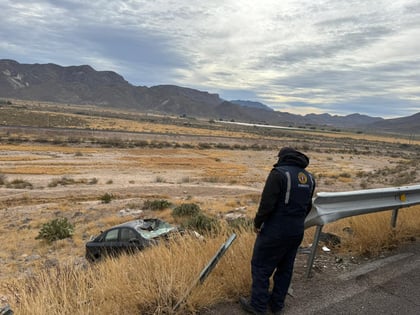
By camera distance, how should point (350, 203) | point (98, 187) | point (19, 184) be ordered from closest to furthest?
point (350, 203)
point (19, 184)
point (98, 187)

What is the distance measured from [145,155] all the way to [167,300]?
44.6m

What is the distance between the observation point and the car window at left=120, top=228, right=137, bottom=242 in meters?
10.7

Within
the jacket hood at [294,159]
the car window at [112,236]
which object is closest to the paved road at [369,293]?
the jacket hood at [294,159]

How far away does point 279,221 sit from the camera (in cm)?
352

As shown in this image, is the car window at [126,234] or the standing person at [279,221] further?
the car window at [126,234]

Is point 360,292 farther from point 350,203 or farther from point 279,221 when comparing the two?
point 279,221

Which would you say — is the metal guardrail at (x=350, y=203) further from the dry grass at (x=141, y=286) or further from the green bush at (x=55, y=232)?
the green bush at (x=55, y=232)

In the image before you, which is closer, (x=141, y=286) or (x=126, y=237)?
(x=141, y=286)

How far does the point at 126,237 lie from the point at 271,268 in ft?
26.0

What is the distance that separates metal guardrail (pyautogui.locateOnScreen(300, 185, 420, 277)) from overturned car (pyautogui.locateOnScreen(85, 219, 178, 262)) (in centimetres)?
599

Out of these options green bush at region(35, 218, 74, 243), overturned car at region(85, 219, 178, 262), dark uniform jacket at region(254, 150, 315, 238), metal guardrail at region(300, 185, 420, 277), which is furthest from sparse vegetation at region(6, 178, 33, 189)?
dark uniform jacket at region(254, 150, 315, 238)

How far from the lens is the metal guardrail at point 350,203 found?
461cm

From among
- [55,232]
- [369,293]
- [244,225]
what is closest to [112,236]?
[55,232]

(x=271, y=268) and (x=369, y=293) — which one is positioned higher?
(x=271, y=268)
